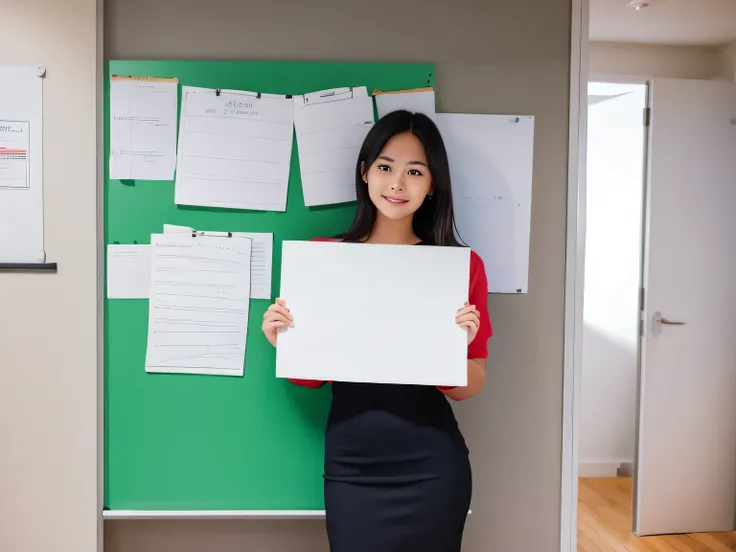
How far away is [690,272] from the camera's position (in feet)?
9.21

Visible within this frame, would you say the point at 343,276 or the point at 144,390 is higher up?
the point at 343,276

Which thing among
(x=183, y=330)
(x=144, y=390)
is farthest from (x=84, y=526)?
(x=183, y=330)

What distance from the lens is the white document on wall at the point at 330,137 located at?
1.83 m

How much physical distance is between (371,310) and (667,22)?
7.98ft

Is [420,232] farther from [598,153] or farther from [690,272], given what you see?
[598,153]

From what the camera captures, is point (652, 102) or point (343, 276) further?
point (652, 102)

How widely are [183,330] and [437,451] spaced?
0.85 metres

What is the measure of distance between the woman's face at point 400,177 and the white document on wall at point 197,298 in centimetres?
49

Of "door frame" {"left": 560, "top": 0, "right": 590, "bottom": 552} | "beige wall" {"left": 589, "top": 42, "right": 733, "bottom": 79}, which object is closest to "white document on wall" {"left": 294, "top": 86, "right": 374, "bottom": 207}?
"door frame" {"left": 560, "top": 0, "right": 590, "bottom": 552}

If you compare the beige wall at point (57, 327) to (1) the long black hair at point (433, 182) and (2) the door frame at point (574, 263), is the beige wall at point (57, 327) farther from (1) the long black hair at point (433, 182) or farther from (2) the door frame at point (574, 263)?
(2) the door frame at point (574, 263)

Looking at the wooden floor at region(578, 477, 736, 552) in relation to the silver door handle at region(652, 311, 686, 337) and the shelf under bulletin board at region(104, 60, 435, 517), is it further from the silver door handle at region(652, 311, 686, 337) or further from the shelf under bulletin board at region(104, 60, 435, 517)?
the shelf under bulletin board at region(104, 60, 435, 517)

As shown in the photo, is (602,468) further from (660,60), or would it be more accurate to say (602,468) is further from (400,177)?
(400,177)

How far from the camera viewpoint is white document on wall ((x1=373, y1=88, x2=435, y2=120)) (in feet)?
5.99

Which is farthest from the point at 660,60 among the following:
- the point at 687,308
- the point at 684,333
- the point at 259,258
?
the point at 259,258
